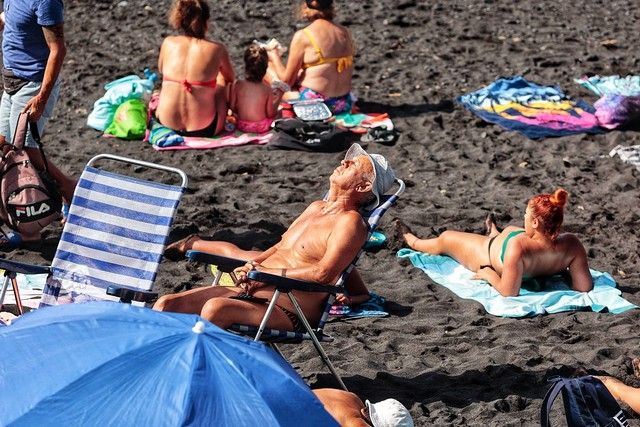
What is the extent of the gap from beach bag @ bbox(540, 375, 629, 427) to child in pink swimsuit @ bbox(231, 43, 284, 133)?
5704 mm

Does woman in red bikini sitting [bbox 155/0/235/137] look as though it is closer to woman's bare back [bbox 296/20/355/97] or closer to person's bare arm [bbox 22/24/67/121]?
woman's bare back [bbox 296/20/355/97]

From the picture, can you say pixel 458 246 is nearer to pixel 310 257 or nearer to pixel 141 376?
pixel 310 257

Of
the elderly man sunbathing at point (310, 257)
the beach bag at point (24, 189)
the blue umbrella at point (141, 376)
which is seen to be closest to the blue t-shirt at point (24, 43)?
the beach bag at point (24, 189)

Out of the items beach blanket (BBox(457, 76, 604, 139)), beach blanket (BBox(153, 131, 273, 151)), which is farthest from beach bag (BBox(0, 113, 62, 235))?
beach blanket (BBox(457, 76, 604, 139))

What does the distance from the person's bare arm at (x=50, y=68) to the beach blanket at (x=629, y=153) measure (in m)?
4.51

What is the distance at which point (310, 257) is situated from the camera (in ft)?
18.6

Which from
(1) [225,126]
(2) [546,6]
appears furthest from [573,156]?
(2) [546,6]

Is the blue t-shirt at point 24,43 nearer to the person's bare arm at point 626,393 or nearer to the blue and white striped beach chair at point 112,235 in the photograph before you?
the blue and white striped beach chair at point 112,235

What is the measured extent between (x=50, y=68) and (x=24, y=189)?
29.5 inches

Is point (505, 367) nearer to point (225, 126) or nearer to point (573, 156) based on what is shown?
point (573, 156)

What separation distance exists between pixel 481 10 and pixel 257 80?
14.8 feet

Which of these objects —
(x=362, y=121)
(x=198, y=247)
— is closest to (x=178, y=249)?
(x=198, y=247)

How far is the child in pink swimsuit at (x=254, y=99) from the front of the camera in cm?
924

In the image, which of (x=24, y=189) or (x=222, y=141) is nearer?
(x=24, y=189)
